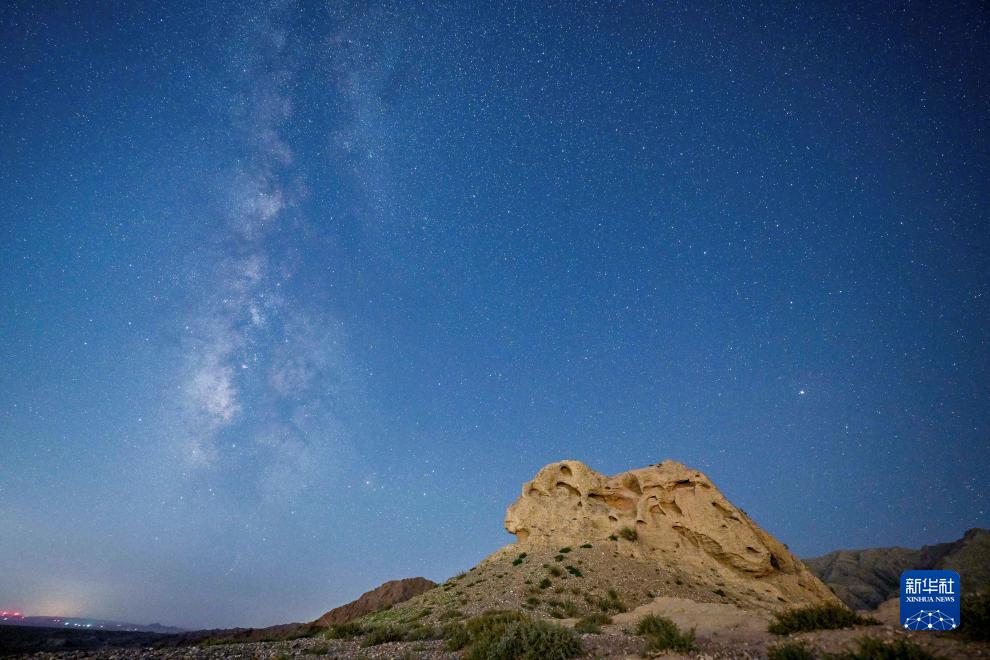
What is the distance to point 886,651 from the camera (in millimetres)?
5914

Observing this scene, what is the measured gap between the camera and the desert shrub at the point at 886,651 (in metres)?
5.68

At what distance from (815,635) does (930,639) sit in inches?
72.1

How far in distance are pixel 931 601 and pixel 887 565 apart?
325ft

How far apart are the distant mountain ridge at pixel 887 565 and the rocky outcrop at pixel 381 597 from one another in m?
54.5

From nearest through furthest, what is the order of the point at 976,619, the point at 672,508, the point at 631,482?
the point at 976,619 < the point at 672,508 < the point at 631,482

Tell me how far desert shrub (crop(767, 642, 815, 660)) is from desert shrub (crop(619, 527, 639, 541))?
87.0ft

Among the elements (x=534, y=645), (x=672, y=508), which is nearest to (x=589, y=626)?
(x=534, y=645)

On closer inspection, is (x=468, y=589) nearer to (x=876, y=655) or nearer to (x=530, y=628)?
(x=530, y=628)

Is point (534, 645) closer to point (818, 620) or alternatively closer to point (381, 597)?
point (818, 620)

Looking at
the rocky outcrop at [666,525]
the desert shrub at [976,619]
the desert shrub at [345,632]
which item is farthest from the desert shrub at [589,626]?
the rocky outcrop at [666,525]

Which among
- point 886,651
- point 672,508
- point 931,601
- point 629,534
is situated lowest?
point 886,651

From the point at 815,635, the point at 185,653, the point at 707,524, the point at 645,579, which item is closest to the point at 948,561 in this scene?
the point at 707,524

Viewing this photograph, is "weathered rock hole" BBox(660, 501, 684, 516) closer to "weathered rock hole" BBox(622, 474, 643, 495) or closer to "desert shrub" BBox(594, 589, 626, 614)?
"weathered rock hole" BBox(622, 474, 643, 495)

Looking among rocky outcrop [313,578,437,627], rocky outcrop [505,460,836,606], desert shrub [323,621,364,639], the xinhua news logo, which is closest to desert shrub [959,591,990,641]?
the xinhua news logo
